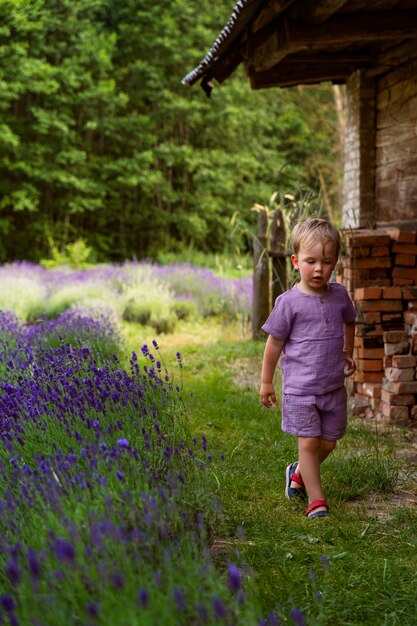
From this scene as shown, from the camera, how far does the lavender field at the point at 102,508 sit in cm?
188

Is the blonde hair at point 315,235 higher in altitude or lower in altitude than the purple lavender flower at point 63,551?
higher

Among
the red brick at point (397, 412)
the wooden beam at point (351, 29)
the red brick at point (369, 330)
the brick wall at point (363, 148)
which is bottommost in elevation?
the red brick at point (397, 412)

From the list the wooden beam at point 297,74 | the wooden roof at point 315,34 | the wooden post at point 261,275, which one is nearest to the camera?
the wooden roof at point 315,34

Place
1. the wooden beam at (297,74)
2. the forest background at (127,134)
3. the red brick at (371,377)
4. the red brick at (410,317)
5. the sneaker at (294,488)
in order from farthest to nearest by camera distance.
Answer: the forest background at (127,134)
the wooden beam at (297,74)
the red brick at (371,377)
the red brick at (410,317)
the sneaker at (294,488)

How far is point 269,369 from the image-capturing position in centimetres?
376

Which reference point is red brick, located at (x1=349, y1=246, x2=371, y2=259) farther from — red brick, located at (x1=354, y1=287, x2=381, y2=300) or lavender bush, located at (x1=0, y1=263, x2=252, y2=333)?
lavender bush, located at (x1=0, y1=263, x2=252, y2=333)

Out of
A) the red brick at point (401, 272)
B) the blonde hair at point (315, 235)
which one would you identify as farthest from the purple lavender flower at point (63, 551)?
the red brick at point (401, 272)

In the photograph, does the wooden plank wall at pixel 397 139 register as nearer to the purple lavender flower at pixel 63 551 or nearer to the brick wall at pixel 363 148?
the brick wall at pixel 363 148

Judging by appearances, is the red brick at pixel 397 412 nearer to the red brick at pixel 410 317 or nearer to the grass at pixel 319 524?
the grass at pixel 319 524

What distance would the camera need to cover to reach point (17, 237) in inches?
884

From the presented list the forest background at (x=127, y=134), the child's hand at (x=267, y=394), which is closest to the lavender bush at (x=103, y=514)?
the child's hand at (x=267, y=394)

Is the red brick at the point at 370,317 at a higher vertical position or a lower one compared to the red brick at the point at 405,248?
lower

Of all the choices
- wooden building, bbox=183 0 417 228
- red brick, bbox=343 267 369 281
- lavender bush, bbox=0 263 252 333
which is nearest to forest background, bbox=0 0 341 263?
lavender bush, bbox=0 263 252 333

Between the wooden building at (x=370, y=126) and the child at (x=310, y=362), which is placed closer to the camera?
the child at (x=310, y=362)
